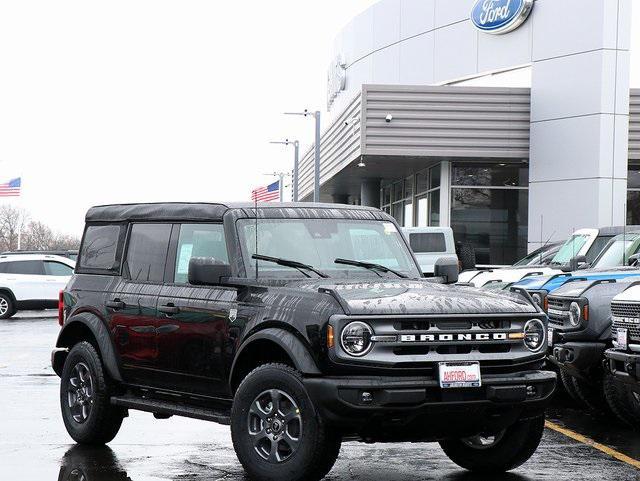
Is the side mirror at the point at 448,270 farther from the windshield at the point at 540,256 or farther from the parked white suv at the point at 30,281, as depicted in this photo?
the parked white suv at the point at 30,281

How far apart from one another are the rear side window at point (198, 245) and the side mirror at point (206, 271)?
47cm

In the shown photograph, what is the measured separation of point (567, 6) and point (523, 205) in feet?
19.4

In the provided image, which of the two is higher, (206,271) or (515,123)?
(515,123)

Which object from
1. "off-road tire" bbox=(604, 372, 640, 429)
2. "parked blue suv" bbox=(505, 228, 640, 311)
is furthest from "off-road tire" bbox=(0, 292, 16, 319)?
"off-road tire" bbox=(604, 372, 640, 429)

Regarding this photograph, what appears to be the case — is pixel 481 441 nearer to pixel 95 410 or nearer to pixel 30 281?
pixel 95 410

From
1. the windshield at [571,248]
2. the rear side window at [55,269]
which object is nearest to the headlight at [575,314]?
the windshield at [571,248]

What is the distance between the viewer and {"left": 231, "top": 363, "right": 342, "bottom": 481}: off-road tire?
7.16 metres

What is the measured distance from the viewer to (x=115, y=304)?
9.31 meters

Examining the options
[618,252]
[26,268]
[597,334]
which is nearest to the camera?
[597,334]

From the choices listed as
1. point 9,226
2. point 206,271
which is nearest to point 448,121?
point 206,271

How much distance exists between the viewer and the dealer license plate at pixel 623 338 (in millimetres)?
9648

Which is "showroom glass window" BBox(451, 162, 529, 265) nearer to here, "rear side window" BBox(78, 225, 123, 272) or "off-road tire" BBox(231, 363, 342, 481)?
"rear side window" BBox(78, 225, 123, 272)

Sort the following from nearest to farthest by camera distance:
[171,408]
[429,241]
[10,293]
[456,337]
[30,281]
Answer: [456,337]
[171,408]
[429,241]
[10,293]
[30,281]

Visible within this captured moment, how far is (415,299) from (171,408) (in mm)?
2213
